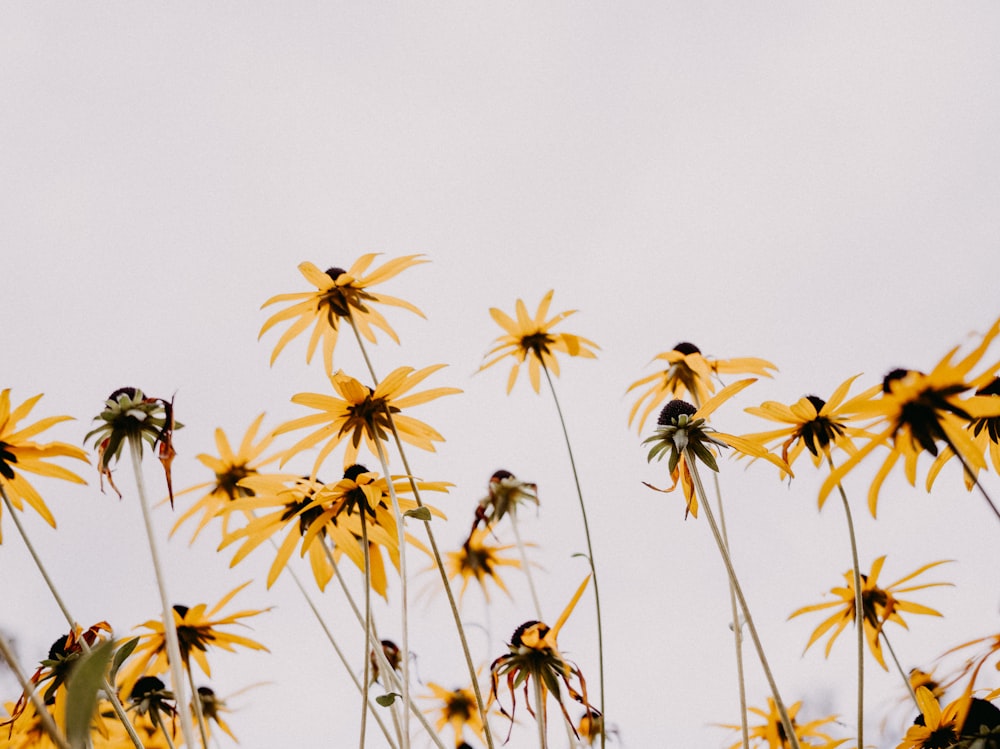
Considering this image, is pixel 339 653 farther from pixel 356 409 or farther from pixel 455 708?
pixel 455 708

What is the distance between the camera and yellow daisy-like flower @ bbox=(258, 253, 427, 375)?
199 cm

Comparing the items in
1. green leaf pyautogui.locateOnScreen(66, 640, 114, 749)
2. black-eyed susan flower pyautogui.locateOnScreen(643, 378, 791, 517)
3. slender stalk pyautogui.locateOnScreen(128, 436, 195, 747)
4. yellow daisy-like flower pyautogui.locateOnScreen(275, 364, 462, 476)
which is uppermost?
yellow daisy-like flower pyautogui.locateOnScreen(275, 364, 462, 476)

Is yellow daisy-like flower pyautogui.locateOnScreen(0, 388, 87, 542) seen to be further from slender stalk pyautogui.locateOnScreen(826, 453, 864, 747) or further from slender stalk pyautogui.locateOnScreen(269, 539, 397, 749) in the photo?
slender stalk pyautogui.locateOnScreen(826, 453, 864, 747)

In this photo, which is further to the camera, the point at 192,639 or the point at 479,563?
the point at 479,563

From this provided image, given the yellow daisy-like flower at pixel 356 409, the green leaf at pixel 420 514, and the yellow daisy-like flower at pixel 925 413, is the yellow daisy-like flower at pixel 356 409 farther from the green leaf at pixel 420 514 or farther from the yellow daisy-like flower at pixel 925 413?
the yellow daisy-like flower at pixel 925 413

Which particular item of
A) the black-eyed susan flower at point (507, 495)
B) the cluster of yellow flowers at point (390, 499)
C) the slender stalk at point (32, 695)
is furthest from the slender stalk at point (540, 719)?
the black-eyed susan flower at point (507, 495)

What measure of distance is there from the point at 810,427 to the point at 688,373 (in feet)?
1.97

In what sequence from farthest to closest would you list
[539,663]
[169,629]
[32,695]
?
[539,663]
[169,629]
[32,695]

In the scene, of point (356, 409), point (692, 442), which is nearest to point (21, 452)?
point (356, 409)

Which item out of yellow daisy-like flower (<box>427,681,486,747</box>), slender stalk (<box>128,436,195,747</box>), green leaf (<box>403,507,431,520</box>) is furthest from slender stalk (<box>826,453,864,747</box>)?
yellow daisy-like flower (<box>427,681,486,747</box>)

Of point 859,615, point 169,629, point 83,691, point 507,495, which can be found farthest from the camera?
point 507,495

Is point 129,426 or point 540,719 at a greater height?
point 129,426

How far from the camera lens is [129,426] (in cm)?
146

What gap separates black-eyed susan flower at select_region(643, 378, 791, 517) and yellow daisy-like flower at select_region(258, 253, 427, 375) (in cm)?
74
